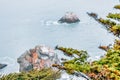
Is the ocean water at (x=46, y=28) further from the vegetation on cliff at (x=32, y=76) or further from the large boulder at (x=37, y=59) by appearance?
the vegetation on cliff at (x=32, y=76)

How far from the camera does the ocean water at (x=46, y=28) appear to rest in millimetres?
65750

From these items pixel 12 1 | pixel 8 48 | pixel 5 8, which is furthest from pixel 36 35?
pixel 12 1

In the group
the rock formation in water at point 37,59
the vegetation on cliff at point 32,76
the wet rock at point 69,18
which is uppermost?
the wet rock at point 69,18

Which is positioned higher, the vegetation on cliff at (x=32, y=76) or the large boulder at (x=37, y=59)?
the vegetation on cliff at (x=32, y=76)

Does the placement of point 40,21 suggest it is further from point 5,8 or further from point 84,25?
point 5,8

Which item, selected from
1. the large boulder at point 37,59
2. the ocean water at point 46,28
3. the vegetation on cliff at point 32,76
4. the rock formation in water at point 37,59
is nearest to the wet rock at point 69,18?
the ocean water at point 46,28

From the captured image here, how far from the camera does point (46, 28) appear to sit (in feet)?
266

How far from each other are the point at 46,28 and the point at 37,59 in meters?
30.7

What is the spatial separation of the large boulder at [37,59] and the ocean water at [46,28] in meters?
4.89

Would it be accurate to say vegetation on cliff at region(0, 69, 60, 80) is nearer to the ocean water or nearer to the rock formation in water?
the rock formation in water

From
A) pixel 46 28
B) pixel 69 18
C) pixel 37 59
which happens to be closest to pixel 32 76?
pixel 37 59

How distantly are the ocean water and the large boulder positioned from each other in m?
4.89

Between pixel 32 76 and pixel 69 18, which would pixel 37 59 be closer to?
pixel 32 76

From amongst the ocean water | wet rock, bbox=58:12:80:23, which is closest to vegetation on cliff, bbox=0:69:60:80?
the ocean water
